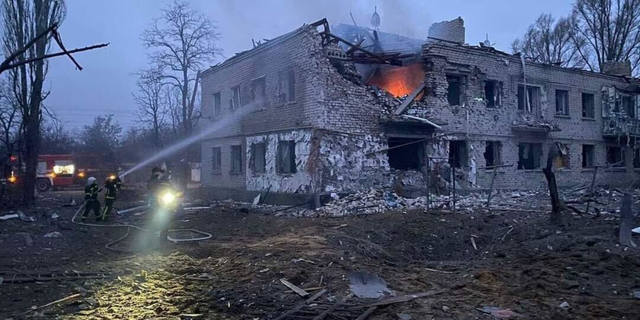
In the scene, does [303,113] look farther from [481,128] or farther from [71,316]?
[71,316]

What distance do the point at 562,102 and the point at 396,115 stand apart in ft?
36.1

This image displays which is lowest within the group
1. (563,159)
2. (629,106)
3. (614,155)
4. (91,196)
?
(91,196)

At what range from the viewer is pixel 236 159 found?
72.9 feet

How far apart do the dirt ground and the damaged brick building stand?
442cm

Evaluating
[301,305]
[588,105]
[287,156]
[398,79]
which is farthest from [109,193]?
[588,105]

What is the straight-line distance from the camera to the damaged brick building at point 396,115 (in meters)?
16.8

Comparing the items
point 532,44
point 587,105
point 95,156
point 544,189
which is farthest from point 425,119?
point 532,44

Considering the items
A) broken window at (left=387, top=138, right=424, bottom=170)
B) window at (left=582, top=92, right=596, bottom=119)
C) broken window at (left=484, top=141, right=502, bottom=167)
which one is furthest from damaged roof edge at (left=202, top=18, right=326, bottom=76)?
window at (left=582, top=92, right=596, bottom=119)

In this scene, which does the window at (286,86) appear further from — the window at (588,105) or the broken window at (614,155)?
the broken window at (614,155)

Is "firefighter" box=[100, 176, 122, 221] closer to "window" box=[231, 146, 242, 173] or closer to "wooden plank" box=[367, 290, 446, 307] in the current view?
"window" box=[231, 146, 242, 173]

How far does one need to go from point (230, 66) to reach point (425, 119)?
9430 millimetres

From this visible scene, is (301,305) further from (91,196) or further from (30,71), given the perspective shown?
(30,71)

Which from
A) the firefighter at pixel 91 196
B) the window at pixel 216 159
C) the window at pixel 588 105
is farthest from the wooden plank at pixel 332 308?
the window at pixel 588 105

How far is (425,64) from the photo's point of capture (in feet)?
62.1
